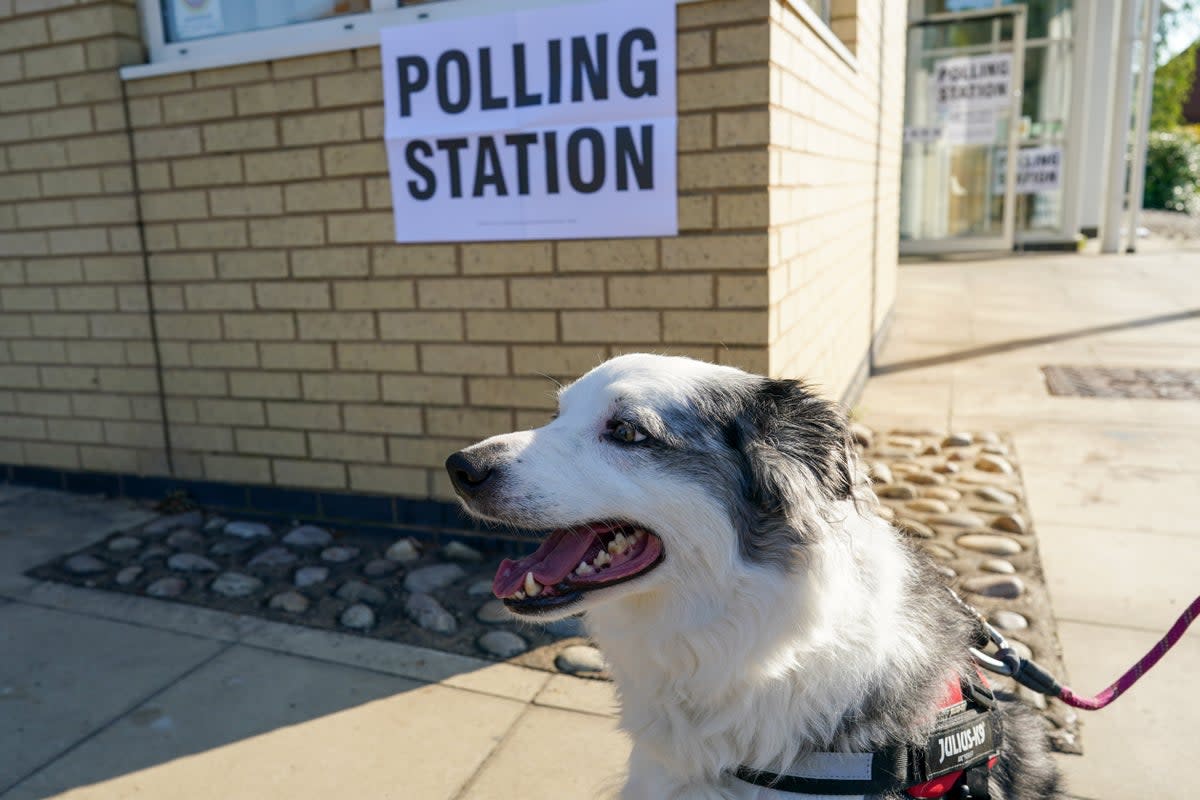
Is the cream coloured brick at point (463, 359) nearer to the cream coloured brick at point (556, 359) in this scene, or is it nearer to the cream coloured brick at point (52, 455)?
the cream coloured brick at point (556, 359)

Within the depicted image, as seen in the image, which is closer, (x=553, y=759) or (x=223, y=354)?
(x=553, y=759)

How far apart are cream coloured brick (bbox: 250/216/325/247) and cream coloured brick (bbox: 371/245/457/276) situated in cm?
37

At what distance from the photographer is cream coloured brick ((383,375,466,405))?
4.82 metres

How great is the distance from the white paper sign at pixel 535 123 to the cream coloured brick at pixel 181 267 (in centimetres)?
138

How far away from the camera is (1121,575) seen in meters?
4.32

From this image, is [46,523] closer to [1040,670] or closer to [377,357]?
[377,357]

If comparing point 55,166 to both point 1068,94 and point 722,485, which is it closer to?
point 722,485

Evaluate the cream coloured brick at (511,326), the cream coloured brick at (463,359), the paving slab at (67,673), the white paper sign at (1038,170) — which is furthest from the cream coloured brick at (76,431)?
the white paper sign at (1038,170)

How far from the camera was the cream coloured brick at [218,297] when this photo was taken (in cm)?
523

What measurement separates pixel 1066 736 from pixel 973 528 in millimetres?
1945

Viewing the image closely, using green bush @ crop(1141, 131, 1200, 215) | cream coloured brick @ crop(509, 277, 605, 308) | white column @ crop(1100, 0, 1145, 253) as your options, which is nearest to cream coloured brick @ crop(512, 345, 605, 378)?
cream coloured brick @ crop(509, 277, 605, 308)

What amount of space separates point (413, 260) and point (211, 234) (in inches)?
54.7

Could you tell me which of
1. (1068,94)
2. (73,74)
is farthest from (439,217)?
(1068,94)

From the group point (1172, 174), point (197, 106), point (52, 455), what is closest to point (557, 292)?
point (197, 106)
